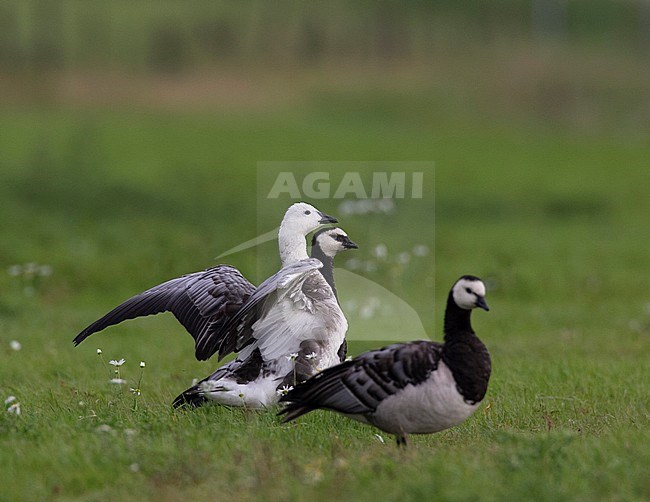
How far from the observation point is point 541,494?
519 centimetres

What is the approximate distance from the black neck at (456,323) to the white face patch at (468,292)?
0.13 feet

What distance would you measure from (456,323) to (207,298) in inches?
85.8

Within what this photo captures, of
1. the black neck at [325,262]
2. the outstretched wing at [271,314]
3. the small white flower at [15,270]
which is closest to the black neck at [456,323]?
the outstretched wing at [271,314]

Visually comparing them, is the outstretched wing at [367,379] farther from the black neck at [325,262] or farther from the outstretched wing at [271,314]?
the black neck at [325,262]

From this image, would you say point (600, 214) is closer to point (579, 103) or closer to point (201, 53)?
point (579, 103)

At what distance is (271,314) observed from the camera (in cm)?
751

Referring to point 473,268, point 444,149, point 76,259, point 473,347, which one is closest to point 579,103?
point 444,149

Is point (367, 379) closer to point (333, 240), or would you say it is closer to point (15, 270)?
point (333, 240)

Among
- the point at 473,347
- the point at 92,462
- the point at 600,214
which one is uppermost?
the point at 473,347

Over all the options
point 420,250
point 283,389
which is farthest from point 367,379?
point 420,250

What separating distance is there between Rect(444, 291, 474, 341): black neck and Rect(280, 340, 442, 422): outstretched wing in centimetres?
12

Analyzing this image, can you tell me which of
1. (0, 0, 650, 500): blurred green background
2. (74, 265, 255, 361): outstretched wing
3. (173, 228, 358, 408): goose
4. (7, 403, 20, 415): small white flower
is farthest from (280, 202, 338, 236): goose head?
(7, 403, 20, 415): small white flower

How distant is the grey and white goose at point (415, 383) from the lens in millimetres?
6215

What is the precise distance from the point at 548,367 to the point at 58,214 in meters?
12.4
